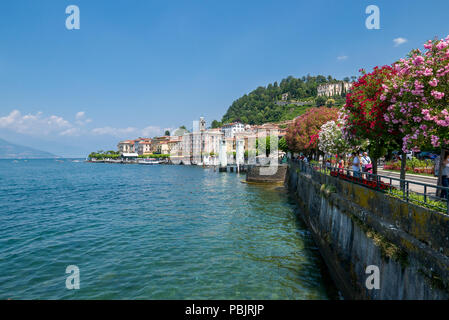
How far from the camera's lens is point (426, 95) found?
873 cm

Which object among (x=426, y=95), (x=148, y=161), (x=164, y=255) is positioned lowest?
(x=164, y=255)

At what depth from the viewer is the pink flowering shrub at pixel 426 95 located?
822 cm

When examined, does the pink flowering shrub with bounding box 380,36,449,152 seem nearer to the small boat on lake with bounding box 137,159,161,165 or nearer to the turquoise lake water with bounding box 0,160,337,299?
the turquoise lake water with bounding box 0,160,337,299

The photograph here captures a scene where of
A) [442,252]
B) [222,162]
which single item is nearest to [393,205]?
[442,252]

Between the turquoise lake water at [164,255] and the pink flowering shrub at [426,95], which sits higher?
the pink flowering shrub at [426,95]

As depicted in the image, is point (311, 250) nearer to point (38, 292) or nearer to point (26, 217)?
point (38, 292)

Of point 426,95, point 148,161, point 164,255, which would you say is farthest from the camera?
point 148,161

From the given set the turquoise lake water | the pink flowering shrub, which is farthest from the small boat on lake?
the pink flowering shrub

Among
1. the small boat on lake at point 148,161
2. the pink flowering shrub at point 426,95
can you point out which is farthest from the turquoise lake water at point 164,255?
the small boat on lake at point 148,161

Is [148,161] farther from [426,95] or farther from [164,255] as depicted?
[426,95]

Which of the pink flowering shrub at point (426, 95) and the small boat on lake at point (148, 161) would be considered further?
the small boat on lake at point (148, 161)

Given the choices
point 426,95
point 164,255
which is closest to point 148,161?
point 164,255

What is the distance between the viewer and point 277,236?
16391 mm

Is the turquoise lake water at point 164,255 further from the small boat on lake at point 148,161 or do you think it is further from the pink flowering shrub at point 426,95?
the small boat on lake at point 148,161
